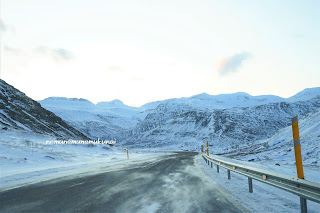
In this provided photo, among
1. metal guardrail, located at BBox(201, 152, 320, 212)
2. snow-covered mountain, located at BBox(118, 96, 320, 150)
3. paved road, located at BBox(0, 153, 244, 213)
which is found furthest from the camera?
snow-covered mountain, located at BBox(118, 96, 320, 150)

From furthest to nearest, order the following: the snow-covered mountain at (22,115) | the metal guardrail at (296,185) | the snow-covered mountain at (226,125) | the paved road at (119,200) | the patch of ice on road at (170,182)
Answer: the snow-covered mountain at (226,125) → the snow-covered mountain at (22,115) → the patch of ice on road at (170,182) → the paved road at (119,200) → the metal guardrail at (296,185)

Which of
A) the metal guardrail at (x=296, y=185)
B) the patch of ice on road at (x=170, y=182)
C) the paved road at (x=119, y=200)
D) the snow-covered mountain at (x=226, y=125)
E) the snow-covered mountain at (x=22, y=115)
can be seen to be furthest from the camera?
the snow-covered mountain at (x=226, y=125)

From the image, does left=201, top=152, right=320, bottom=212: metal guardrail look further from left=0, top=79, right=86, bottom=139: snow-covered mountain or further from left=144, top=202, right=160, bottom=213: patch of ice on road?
left=0, top=79, right=86, bottom=139: snow-covered mountain

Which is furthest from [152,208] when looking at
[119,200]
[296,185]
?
[296,185]

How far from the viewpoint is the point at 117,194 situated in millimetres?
6113

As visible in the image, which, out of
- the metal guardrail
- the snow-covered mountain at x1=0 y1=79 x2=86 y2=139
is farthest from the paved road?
the snow-covered mountain at x1=0 y1=79 x2=86 y2=139

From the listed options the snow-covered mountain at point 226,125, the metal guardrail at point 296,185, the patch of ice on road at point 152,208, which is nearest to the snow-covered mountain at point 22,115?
A: the patch of ice on road at point 152,208

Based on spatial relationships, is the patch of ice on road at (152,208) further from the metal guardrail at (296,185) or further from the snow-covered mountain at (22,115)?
the snow-covered mountain at (22,115)

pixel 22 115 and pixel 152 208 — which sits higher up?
pixel 22 115

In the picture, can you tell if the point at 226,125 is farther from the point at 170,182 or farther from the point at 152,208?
the point at 152,208

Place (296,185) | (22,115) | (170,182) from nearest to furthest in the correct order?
(296,185) → (170,182) → (22,115)

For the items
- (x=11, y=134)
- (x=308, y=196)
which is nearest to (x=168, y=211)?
(x=308, y=196)

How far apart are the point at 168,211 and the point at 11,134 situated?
27.8 meters

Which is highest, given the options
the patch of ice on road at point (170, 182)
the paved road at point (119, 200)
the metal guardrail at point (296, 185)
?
the metal guardrail at point (296, 185)
